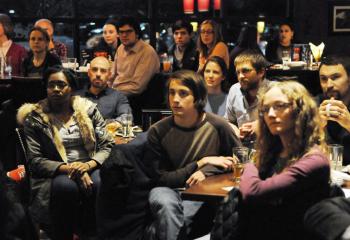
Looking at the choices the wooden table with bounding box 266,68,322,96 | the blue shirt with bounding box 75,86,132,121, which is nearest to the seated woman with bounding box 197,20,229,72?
the wooden table with bounding box 266,68,322,96

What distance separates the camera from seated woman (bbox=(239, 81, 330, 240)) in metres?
2.58

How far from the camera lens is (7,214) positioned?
160 cm

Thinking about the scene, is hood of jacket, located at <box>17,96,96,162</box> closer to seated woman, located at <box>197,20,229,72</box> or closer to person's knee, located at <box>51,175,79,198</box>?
person's knee, located at <box>51,175,79,198</box>

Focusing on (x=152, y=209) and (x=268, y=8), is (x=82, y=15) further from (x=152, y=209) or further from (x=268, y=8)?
(x=152, y=209)

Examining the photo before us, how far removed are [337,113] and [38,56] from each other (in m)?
4.31

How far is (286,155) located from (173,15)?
8.12 m

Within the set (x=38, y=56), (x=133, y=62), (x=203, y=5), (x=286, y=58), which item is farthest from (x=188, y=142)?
(x=203, y=5)

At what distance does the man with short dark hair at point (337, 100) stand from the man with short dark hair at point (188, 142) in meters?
0.56

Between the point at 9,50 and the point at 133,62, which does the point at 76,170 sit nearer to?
the point at 133,62

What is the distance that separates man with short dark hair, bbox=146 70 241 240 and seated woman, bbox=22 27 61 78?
343 cm

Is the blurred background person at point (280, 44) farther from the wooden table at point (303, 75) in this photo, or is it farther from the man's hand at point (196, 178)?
the man's hand at point (196, 178)

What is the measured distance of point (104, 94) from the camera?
5535mm

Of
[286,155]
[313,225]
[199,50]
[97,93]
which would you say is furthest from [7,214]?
[199,50]

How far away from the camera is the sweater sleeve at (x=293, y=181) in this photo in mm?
2664
